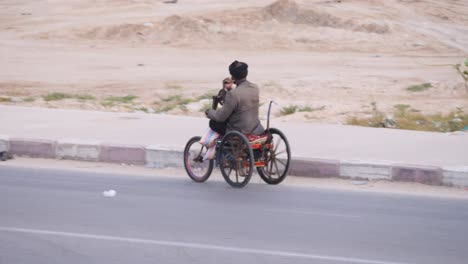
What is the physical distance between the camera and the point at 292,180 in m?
10.1

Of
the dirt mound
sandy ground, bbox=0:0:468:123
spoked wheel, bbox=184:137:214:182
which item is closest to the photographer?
spoked wheel, bbox=184:137:214:182

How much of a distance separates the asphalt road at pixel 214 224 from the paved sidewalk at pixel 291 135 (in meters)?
1.62

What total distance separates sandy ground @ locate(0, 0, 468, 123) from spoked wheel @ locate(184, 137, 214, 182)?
6842 millimetres

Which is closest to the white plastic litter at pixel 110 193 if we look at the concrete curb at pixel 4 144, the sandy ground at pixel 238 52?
the concrete curb at pixel 4 144

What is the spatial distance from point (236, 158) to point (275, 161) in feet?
1.79

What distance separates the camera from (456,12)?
137 feet

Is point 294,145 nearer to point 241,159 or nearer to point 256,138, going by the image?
point 256,138

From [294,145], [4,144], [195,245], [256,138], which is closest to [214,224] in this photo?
[195,245]

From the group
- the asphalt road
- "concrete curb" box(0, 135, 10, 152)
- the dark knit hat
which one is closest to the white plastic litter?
the asphalt road

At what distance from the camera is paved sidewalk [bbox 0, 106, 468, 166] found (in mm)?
10906

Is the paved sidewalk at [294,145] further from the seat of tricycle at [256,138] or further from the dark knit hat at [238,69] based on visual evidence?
the dark knit hat at [238,69]

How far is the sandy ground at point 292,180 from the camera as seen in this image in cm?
958

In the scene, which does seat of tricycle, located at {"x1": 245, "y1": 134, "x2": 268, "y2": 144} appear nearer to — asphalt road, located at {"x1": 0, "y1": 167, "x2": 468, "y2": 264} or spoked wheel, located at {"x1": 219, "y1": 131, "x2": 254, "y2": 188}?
spoked wheel, located at {"x1": 219, "y1": 131, "x2": 254, "y2": 188}

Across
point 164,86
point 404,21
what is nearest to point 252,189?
point 164,86
